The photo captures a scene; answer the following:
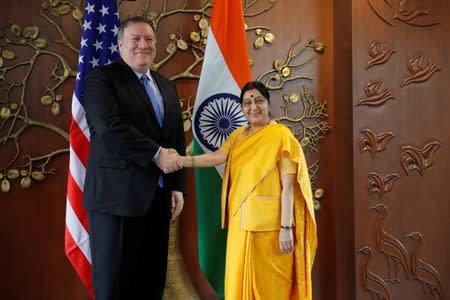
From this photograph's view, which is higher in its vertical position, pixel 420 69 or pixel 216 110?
pixel 420 69

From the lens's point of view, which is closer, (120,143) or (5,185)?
(120,143)

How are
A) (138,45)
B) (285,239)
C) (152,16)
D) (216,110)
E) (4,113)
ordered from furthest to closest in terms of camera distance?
(152,16)
(4,113)
(216,110)
(285,239)
(138,45)

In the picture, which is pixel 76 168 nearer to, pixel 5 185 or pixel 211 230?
pixel 5 185

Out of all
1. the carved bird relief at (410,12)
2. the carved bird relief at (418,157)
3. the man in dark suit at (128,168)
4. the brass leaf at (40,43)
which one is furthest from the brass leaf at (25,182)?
the carved bird relief at (410,12)

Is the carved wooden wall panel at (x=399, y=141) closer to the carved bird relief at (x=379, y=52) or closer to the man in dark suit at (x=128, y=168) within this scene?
the carved bird relief at (x=379, y=52)

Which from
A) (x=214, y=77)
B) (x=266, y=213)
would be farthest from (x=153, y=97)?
(x=266, y=213)

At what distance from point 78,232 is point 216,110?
0.91 metres

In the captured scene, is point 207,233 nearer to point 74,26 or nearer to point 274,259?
point 274,259

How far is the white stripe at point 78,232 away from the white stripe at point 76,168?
0.13 meters

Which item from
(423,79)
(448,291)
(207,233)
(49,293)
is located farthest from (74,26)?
(448,291)

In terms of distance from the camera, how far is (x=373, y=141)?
263 cm

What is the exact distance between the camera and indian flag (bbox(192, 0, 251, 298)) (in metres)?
2.33

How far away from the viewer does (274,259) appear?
6.56ft

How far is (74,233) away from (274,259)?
0.97 m
